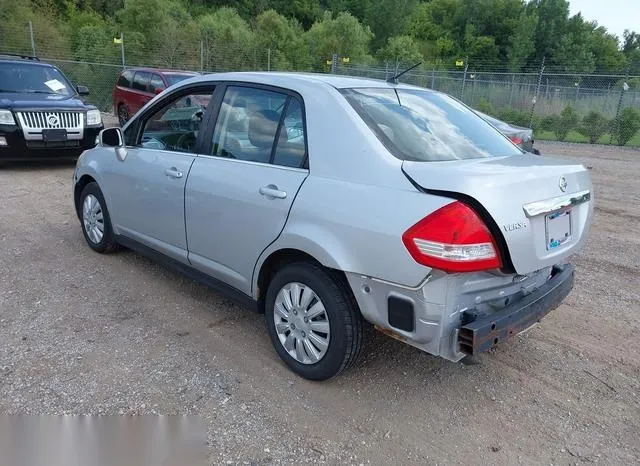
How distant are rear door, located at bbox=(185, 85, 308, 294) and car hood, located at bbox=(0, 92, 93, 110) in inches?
246

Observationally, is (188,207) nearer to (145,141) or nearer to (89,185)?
(145,141)

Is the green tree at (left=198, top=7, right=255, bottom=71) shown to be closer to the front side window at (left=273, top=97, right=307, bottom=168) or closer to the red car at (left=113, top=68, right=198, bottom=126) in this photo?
the red car at (left=113, top=68, right=198, bottom=126)

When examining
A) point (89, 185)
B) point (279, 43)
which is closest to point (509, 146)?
point (89, 185)

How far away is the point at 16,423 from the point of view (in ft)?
8.64

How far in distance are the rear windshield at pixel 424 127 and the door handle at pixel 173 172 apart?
138 cm

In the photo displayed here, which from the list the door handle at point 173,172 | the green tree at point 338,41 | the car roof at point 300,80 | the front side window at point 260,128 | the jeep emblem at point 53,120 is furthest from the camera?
the green tree at point 338,41

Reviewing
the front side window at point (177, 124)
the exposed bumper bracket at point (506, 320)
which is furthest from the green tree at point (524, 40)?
the exposed bumper bracket at point (506, 320)

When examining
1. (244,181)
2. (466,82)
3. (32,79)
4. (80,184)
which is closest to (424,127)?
(244,181)

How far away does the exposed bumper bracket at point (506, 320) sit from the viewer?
2.50 metres

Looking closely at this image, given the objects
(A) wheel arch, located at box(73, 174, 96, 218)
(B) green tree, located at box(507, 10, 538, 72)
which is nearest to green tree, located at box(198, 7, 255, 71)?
(A) wheel arch, located at box(73, 174, 96, 218)

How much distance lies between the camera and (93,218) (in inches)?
198

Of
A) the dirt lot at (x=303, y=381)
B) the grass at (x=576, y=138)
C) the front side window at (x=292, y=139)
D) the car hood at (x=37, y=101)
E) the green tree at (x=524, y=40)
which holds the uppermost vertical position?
the green tree at (x=524, y=40)

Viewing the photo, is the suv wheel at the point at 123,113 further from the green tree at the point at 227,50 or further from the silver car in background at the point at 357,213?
the silver car in background at the point at 357,213

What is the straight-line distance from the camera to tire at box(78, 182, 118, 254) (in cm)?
482
